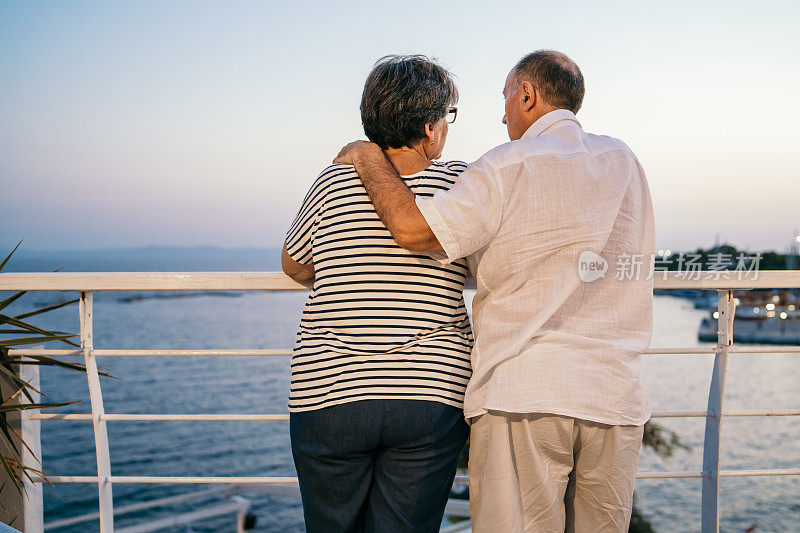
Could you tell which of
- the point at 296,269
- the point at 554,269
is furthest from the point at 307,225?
the point at 554,269

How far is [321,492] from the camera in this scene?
1.27m

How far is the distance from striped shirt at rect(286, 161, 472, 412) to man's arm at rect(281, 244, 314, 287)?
164mm

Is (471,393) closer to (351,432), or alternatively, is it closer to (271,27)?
(351,432)

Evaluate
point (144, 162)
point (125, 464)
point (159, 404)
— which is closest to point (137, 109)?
point (144, 162)

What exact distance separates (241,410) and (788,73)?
79.6 feet

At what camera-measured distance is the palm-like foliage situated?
180cm

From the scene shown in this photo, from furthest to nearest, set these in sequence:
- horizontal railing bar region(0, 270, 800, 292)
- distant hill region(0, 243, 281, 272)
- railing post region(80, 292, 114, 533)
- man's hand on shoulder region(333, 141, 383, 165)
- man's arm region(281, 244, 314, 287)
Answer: distant hill region(0, 243, 281, 272) → railing post region(80, 292, 114, 533) → horizontal railing bar region(0, 270, 800, 292) → man's arm region(281, 244, 314, 287) → man's hand on shoulder region(333, 141, 383, 165)

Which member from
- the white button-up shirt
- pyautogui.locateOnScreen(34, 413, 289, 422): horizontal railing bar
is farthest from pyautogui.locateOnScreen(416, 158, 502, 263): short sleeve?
pyautogui.locateOnScreen(34, 413, 289, 422): horizontal railing bar

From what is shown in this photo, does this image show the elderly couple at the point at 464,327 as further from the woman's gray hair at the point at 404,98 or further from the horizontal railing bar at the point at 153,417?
the horizontal railing bar at the point at 153,417

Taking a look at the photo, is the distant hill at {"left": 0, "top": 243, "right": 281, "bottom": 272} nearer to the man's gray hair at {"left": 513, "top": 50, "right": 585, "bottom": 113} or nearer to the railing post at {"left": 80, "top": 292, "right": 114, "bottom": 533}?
the railing post at {"left": 80, "top": 292, "right": 114, "bottom": 533}

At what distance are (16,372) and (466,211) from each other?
1.57m

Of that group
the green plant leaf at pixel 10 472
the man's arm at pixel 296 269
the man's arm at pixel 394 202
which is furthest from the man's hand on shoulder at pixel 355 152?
the green plant leaf at pixel 10 472

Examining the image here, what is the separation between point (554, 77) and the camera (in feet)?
4.39

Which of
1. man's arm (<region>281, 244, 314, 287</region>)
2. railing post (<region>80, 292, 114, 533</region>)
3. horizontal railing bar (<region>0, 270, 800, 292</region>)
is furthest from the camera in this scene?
railing post (<region>80, 292, 114, 533</region>)
